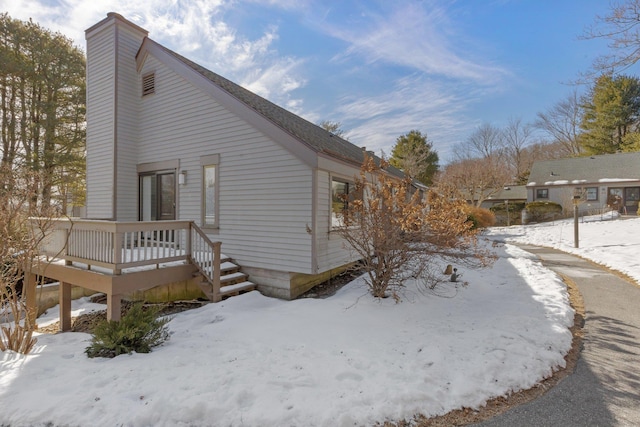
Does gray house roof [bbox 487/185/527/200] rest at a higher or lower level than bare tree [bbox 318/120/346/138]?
lower

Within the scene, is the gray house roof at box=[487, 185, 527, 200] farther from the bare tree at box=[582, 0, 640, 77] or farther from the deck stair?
the deck stair

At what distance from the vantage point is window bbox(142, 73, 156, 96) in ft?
29.7

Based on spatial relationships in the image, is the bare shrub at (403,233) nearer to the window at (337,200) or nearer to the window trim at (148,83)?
the window at (337,200)

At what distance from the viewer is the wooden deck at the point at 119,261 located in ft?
18.1

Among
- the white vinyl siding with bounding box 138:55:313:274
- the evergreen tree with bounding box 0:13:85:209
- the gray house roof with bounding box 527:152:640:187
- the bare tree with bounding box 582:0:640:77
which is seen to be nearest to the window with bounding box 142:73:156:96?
the white vinyl siding with bounding box 138:55:313:274

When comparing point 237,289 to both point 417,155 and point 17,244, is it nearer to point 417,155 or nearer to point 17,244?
point 17,244

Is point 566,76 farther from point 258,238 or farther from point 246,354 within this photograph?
point 246,354

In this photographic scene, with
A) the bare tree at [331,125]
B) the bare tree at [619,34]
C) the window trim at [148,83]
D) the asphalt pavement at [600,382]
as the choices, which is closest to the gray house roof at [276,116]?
the window trim at [148,83]

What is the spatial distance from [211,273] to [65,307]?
3.22m

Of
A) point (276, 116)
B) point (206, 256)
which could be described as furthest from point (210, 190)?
point (276, 116)

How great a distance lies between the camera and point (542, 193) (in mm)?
27531

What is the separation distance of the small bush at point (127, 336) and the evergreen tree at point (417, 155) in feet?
77.9

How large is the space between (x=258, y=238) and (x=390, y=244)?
3.27 meters

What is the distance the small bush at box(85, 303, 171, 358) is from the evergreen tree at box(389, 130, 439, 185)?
23738mm
